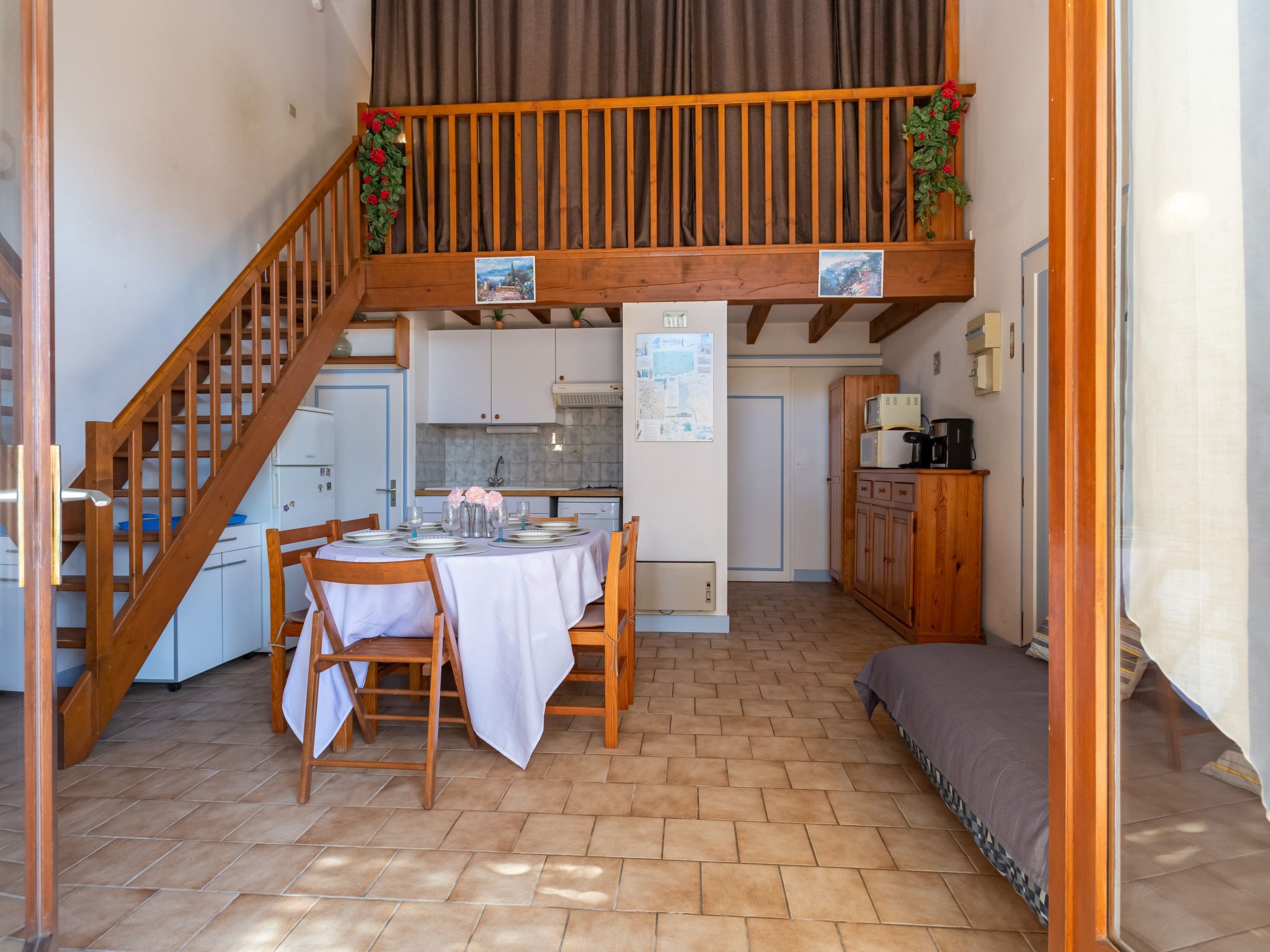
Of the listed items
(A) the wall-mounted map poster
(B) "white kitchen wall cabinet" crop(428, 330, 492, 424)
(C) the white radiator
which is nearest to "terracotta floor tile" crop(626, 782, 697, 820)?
(C) the white radiator

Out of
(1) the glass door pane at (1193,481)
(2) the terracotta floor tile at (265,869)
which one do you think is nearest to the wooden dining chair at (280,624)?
(2) the terracotta floor tile at (265,869)

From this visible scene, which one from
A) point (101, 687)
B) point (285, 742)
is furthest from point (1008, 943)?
point (101, 687)

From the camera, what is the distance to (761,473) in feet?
22.9

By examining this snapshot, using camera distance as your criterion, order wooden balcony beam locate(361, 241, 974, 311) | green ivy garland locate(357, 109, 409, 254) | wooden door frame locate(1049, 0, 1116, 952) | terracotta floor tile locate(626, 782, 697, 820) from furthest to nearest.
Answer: green ivy garland locate(357, 109, 409, 254) → wooden balcony beam locate(361, 241, 974, 311) → terracotta floor tile locate(626, 782, 697, 820) → wooden door frame locate(1049, 0, 1116, 952)

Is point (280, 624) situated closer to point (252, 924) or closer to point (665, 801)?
point (252, 924)

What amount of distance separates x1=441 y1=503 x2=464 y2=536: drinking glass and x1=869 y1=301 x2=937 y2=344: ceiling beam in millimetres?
3200

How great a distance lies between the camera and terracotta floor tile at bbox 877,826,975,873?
1930mm

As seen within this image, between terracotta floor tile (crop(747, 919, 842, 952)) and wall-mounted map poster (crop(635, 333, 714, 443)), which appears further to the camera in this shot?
wall-mounted map poster (crop(635, 333, 714, 443))

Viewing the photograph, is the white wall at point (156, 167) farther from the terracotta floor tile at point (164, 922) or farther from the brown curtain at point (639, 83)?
the terracotta floor tile at point (164, 922)

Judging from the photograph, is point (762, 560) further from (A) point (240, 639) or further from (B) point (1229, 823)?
(B) point (1229, 823)

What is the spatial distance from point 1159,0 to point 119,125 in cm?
436

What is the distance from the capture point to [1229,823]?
90 centimetres

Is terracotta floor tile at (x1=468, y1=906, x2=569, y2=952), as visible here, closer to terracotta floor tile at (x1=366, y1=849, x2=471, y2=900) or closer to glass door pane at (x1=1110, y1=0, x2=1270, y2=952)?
terracotta floor tile at (x1=366, y1=849, x2=471, y2=900)

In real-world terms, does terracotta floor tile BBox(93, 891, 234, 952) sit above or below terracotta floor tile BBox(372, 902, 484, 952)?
below
